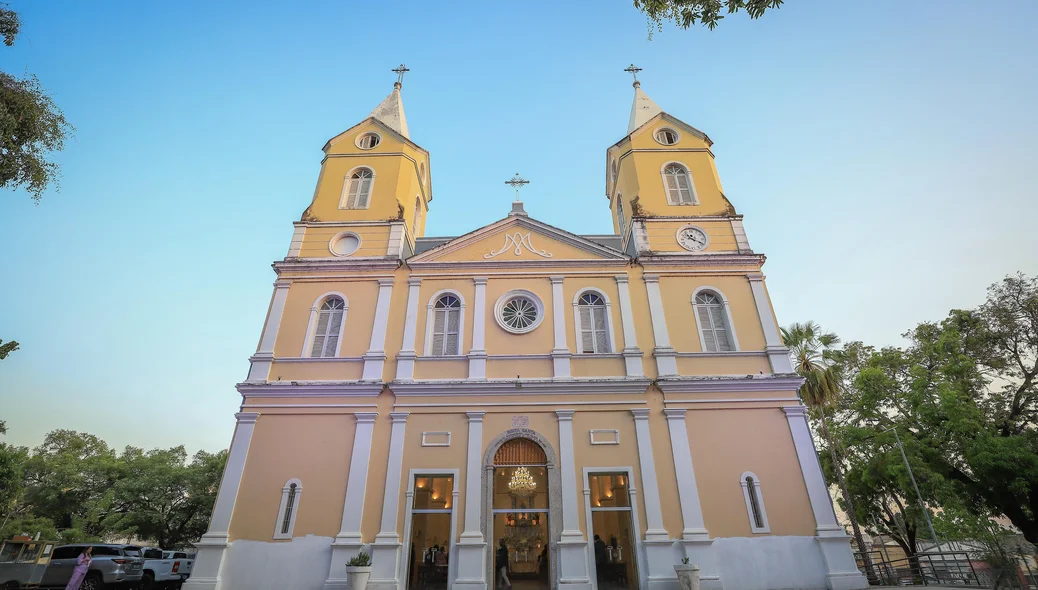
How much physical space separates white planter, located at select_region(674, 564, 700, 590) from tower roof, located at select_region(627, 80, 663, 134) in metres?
15.5

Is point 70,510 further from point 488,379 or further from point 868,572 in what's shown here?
point 868,572

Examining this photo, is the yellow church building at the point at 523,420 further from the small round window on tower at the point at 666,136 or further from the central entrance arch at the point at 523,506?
the small round window on tower at the point at 666,136

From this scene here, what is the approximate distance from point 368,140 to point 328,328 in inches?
331

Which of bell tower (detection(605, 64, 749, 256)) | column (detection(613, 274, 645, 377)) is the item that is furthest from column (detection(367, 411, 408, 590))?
bell tower (detection(605, 64, 749, 256))

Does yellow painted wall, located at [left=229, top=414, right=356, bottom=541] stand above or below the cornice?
below

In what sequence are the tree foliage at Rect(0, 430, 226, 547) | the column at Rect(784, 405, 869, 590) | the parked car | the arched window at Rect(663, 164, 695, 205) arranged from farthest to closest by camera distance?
1. the tree foliage at Rect(0, 430, 226, 547)
2. the arched window at Rect(663, 164, 695, 205)
3. the parked car
4. the column at Rect(784, 405, 869, 590)

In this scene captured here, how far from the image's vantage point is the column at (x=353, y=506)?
12234mm

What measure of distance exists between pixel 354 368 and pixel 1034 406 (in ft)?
77.2

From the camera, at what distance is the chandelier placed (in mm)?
13336

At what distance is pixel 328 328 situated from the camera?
1575 centimetres

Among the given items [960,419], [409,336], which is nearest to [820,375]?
[960,419]

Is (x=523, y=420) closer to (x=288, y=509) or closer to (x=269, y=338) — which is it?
(x=288, y=509)

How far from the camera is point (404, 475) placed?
43.7 feet

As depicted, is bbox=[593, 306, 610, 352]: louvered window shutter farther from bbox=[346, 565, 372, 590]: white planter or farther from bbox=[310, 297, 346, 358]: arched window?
bbox=[346, 565, 372, 590]: white planter
